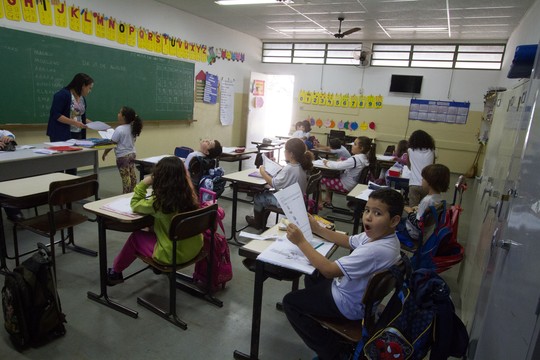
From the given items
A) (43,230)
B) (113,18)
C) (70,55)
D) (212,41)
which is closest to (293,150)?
(43,230)

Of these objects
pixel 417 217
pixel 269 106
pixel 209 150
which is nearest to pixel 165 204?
pixel 209 150

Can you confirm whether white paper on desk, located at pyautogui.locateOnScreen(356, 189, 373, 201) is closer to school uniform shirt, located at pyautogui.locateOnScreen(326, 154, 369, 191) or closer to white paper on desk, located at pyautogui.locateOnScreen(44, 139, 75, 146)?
school uniform shirt, located at pyautogui.locateOnScreen(326, 154, 369, 191)

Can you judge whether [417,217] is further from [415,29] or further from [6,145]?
[415,29]

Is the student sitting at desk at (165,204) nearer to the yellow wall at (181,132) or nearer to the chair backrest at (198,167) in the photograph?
the chair backrest at (198,167)

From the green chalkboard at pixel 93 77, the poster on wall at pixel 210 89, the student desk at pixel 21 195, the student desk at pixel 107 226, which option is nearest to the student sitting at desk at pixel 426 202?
the student desk at pixel 107 226

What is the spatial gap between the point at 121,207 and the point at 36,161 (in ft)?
6.11

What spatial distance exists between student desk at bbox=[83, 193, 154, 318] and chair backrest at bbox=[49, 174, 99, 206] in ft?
0.86

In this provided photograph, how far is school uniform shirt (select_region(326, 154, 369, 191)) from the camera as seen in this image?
4.28 metres

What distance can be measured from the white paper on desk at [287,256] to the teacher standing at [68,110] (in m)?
3.24

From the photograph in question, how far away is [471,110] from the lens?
7750 millimetres

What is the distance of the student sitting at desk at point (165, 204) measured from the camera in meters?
2.06

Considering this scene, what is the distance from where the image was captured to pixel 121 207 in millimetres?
2182

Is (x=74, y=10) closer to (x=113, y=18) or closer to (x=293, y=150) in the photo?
(x=113, y=18)

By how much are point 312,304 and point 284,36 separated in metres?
8.24
